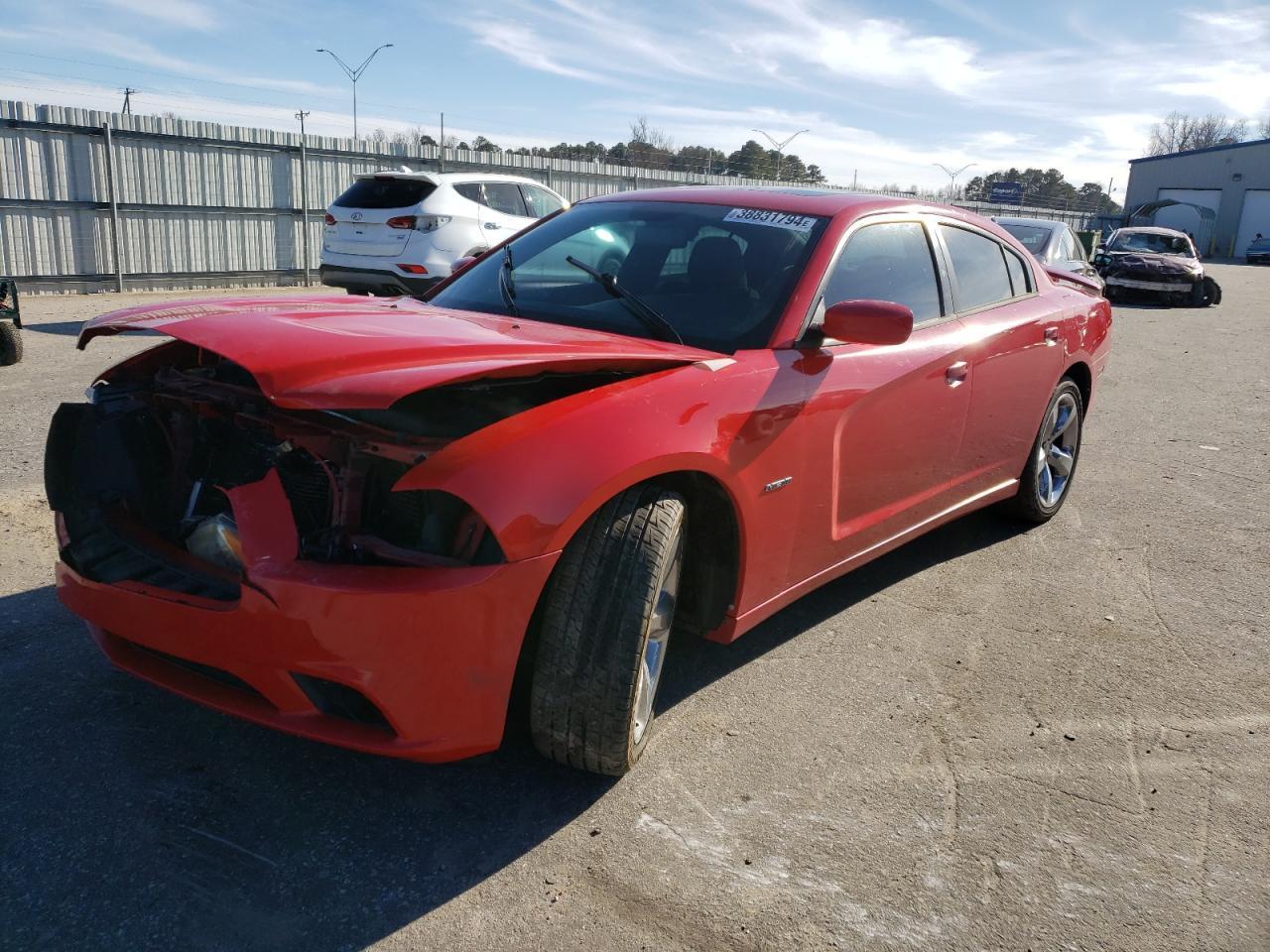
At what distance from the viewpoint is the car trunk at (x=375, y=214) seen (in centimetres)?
1120

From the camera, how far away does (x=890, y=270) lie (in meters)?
3.81

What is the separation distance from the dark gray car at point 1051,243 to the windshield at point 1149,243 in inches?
347

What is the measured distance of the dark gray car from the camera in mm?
12156

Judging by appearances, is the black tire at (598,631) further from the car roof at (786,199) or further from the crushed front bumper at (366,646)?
the car roof at (786,199)

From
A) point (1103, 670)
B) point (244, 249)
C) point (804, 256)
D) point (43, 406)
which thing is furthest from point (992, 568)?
point (244, 249)

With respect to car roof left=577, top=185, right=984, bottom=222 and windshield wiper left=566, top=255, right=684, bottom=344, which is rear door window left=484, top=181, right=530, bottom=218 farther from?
windshield wiper left=566, top=255, right=684, bottom=344

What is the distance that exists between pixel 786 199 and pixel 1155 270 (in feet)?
61.5

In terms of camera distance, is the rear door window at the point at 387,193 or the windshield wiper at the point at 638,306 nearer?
the windshield wiper at the point at 638,306

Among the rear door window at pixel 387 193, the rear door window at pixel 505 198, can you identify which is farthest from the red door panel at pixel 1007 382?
the rear door window at pixel 505 198

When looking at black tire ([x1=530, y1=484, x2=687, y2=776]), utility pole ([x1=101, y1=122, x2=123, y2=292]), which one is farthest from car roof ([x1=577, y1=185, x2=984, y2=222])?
utility pole ([x1=101, y1=122, x2=123, y2=292])

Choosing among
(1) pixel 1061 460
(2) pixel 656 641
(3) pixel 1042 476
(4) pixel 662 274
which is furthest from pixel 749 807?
(1) pixel 1061 460

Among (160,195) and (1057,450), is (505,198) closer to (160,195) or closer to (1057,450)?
(160,195)

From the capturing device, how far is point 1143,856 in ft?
8.43

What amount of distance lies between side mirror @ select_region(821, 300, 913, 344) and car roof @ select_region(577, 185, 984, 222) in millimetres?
651
